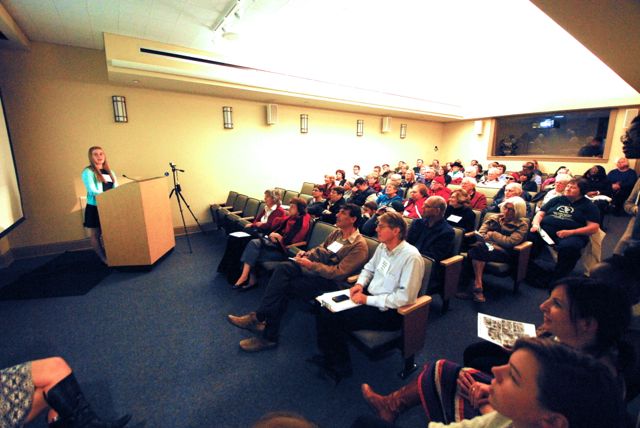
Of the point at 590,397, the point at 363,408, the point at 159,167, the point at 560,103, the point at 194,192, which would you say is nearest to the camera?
the point at 590,397

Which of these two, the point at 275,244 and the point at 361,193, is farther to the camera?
the point at 361,193

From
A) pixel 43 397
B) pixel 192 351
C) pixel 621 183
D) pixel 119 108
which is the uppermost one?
pixel 119 108

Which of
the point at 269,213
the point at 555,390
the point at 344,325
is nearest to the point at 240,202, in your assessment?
the point at 269,213

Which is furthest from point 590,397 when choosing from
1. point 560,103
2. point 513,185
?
point 560,103

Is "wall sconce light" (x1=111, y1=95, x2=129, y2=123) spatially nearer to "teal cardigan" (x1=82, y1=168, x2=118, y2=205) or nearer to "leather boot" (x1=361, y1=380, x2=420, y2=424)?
"teal cardigan" (x1=82, y1=168, x2=118, y2=205)

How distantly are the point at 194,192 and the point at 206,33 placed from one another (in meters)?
2.91

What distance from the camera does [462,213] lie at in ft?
11.0

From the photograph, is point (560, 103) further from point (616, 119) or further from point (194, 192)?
point (194, 192)

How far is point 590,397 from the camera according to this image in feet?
2.22

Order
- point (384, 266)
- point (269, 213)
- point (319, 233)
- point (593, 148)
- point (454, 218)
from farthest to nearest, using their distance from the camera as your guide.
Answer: point (593, 148) < point (269, 213) < point (454, 218) < point (319, 233) < point (384, 266)

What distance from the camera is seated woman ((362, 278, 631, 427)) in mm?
1097

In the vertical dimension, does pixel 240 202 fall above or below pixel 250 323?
above

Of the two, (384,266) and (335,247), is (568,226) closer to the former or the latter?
(384,266)

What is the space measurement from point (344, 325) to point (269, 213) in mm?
2290
